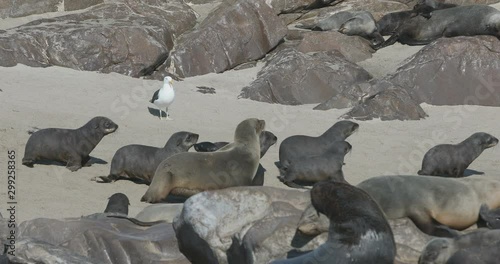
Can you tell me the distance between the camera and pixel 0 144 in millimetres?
10578

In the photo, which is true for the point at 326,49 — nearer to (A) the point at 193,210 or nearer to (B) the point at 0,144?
(B) the point at 0,144

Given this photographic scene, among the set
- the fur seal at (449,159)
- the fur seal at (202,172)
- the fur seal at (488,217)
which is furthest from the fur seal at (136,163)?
the fur seal at (488,217)

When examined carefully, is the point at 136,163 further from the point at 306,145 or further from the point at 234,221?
the point at 234,221

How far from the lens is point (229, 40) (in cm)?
1574

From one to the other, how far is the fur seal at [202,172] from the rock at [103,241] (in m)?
1.88

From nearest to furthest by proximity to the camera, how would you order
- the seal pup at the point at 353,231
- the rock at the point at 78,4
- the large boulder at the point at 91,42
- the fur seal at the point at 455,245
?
the seal pup at the point at 353,231, the fur seal at the point at 455,245, the large boulder at the point at 91,42, the rock at the point at 78,4

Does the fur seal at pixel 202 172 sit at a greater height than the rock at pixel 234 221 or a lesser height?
lesser

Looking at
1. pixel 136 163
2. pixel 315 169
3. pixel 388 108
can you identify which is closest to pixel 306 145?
pixel 315 169

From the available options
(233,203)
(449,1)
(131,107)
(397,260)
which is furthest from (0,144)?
(449,1)

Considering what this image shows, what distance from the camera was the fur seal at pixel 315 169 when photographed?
9773 millimetres

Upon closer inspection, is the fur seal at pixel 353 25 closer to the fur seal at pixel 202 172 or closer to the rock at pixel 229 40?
the rock at pixel 229 40

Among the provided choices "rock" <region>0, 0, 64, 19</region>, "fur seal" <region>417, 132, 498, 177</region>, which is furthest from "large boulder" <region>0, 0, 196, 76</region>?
"fur seal" <region>417, 132, 498, 177</region>

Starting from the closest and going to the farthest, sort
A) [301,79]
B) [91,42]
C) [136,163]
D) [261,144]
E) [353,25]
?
1. [136,163]
2. [261,144]
3. [301,79]
4. [91,42]
5. [353,25]

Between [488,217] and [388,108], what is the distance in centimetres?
567
